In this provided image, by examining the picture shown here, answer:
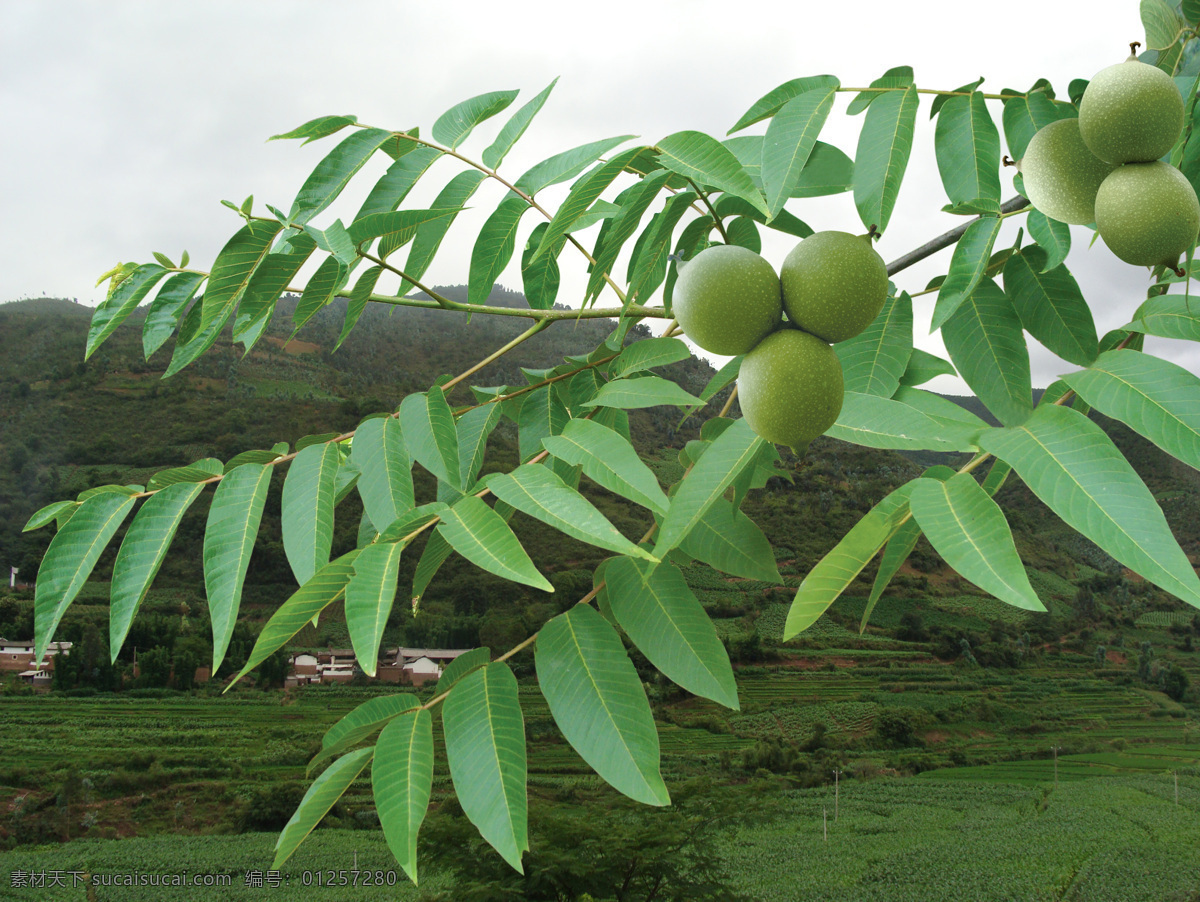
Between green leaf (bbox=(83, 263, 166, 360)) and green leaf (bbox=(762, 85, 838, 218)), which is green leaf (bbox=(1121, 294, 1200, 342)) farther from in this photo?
green leaf (bbox=(83, 263, 166, 360))

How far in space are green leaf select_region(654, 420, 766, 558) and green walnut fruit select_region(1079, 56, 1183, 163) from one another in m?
0.33

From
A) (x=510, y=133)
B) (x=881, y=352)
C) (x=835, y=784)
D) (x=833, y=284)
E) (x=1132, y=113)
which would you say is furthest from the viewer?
(x=835, y=784)

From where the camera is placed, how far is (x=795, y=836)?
48.0ft

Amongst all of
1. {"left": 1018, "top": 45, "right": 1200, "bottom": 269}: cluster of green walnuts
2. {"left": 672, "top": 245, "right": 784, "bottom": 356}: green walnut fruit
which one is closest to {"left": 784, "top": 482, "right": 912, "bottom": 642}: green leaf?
{"left": 672, "top": 245, "right": 784, "bottom": 356}: green walnut fruit

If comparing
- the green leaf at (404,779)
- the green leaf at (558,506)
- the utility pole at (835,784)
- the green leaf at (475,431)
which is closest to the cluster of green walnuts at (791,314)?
the green leaf at (558,506)

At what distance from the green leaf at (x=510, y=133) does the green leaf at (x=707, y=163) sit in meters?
0.28

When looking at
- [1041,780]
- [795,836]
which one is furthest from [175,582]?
[1041,780]

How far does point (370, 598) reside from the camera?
414 mm

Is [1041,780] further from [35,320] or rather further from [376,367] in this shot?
[35,320]

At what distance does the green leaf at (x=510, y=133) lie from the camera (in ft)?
2.24

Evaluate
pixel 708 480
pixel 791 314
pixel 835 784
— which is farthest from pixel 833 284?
pixel 835 784

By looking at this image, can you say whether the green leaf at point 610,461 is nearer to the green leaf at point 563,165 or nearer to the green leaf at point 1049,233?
the green leaf at point 563,165

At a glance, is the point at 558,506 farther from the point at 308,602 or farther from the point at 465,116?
the point at 465,116

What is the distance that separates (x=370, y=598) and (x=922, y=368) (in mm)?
507
